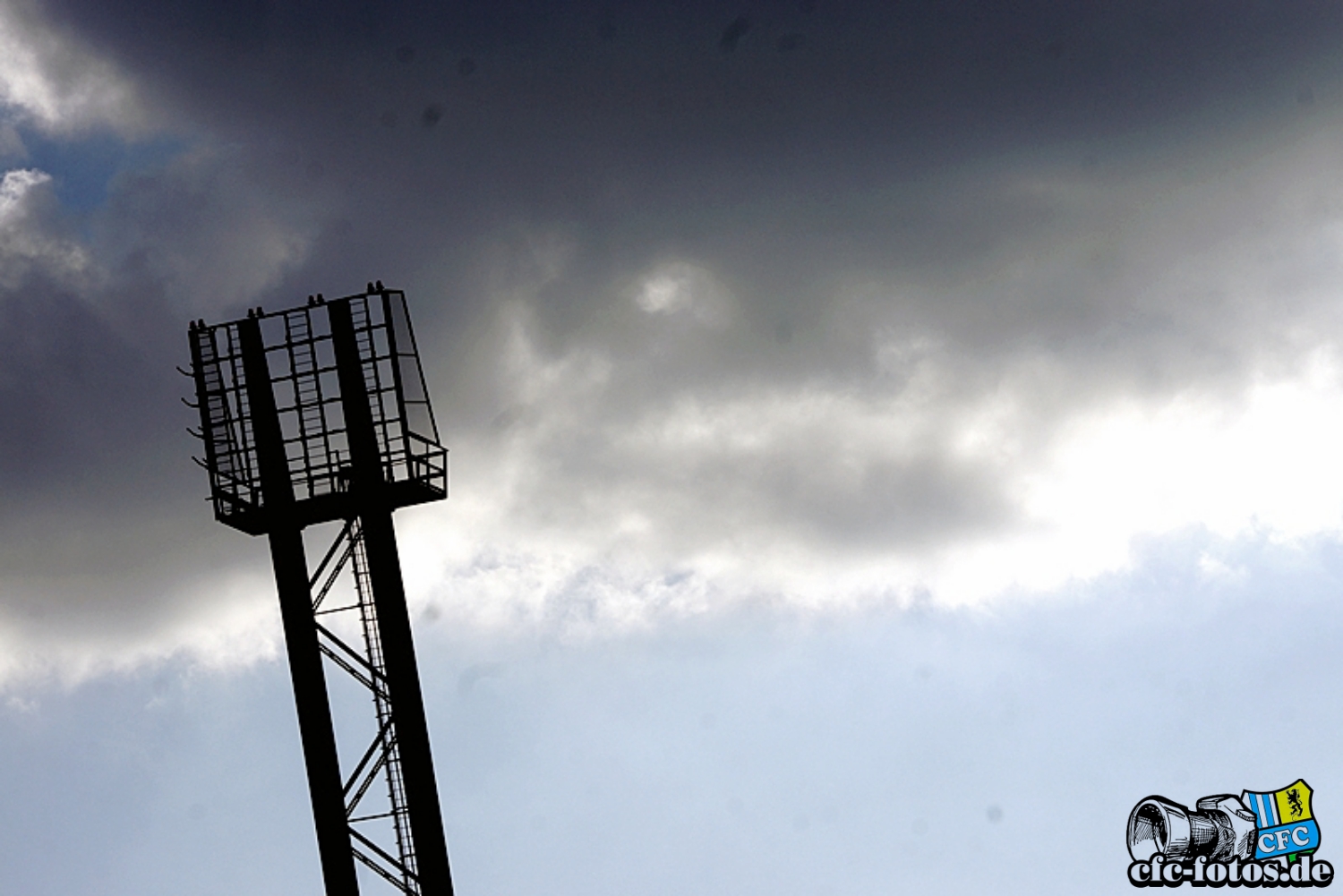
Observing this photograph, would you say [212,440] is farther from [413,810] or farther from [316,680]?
[413,810]

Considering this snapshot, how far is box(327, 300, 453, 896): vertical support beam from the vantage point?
128 ft

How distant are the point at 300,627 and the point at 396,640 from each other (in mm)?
2712

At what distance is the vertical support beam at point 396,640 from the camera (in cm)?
3894

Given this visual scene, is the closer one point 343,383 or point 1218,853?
point 343,383

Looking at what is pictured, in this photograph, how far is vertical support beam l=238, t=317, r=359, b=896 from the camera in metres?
39.5

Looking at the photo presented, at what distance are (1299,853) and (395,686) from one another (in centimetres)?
2662

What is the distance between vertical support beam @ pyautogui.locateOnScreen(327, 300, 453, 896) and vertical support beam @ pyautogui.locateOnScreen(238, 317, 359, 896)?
1868 mm

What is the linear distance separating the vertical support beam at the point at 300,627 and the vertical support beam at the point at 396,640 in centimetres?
187

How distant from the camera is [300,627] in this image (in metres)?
40.1

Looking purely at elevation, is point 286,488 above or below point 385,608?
above

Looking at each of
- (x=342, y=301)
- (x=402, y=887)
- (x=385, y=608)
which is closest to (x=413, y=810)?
(x=402, y=887)

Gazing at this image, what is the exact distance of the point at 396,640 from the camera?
39.3 metres

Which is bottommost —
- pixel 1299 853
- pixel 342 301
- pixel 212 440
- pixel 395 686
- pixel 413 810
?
pixel 1299 853

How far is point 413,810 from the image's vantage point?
38.9 metres
